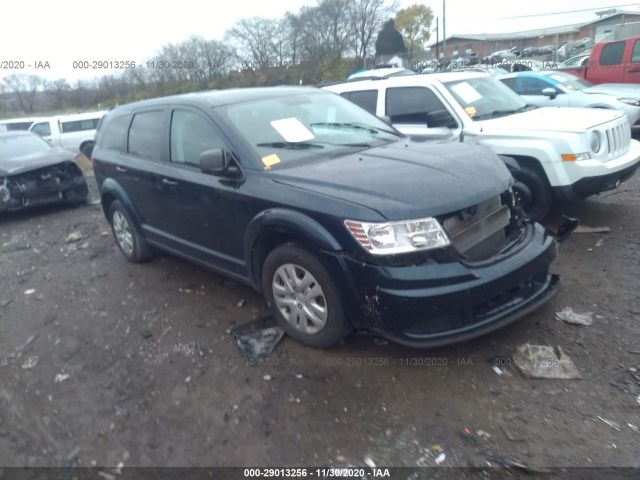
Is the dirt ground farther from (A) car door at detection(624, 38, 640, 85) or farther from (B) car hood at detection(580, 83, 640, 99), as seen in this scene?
(A) car door at detection(624, 38, 640, 85)

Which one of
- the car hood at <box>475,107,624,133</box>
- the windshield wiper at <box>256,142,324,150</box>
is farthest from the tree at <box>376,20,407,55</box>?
the windshield wiper at <box>256,142,324,150</box>

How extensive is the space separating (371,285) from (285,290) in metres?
0.81

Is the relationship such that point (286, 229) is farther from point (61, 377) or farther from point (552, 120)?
point (552, 120)

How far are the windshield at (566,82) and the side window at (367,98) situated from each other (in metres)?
5.72

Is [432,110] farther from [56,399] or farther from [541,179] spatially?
[56,399]

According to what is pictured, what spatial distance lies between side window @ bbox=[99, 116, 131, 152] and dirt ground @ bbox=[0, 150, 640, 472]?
169 cm

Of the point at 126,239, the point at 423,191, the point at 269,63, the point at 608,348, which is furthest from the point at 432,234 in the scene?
the point at 269,63

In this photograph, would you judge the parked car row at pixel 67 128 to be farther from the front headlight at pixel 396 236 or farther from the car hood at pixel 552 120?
the front headlight at pixel 396 236

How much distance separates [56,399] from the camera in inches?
138

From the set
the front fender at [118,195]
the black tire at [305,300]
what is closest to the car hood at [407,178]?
the black tire at [305,300]

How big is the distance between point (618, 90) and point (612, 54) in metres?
2.15

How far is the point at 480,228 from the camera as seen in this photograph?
11.4ft

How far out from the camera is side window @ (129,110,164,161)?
15.9 feet

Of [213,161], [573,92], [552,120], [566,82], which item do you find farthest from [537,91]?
[213,161]
